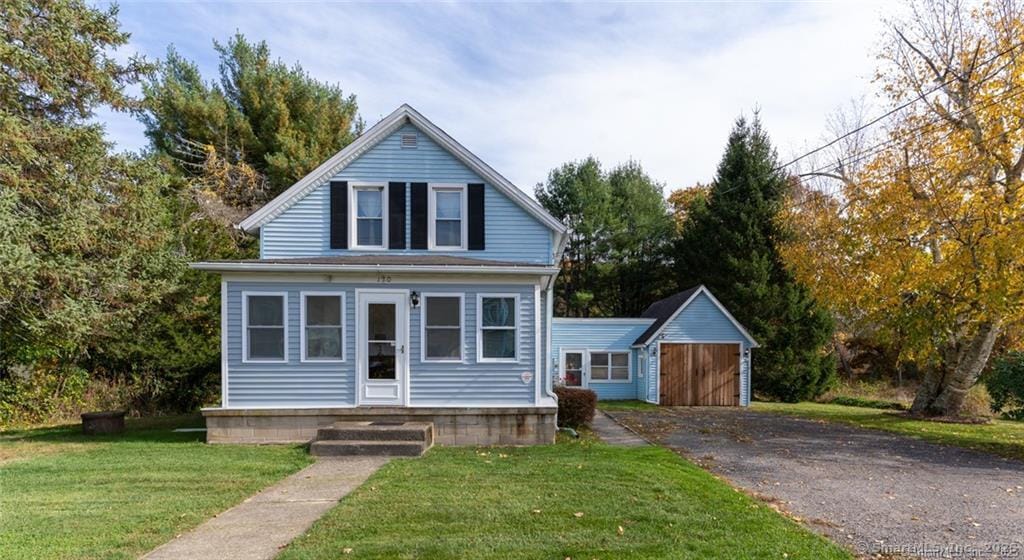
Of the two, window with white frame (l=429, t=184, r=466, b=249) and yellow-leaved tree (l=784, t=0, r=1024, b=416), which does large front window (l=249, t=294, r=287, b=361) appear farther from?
yellow-leaved tree (l=784, t=0, r=1024, b=416)

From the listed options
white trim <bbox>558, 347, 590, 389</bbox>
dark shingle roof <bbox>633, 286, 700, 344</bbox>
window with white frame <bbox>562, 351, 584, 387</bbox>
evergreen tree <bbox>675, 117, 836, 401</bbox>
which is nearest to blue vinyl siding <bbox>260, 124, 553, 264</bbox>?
white trim <bbox>558, 347, 590, 389</bbox>

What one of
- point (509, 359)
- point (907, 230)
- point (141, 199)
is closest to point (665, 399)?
point (907, 230)

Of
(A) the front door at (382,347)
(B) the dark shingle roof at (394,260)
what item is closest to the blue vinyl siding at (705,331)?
(B) the dark shingle roof at (394,260)

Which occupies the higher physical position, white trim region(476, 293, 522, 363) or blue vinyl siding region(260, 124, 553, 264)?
blue vinyl siding region(260, 124, 553, 264)

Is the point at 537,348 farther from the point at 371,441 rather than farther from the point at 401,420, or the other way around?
the point at 371,441

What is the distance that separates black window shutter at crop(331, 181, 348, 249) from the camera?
40.7 ft

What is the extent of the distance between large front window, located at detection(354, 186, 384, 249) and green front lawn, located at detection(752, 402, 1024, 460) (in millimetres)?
12702

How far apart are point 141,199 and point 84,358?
15.3 ft

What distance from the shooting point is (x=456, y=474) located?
8.07 meters

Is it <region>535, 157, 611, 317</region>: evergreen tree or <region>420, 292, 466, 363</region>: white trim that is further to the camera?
<region>535, 157, 611, 317</region>: evergreen tree

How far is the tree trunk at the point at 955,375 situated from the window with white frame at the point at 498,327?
1285cm

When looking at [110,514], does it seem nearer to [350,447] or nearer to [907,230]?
[350,447]

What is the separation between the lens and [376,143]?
1267cm

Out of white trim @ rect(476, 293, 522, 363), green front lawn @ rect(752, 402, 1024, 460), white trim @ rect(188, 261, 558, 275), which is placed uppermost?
white trim @ rect(188, 261, 558, 275)
